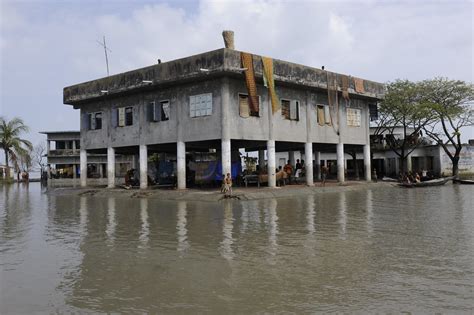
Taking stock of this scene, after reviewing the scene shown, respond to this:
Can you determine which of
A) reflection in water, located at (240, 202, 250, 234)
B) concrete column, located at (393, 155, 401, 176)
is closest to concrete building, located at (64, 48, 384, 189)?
reflection in water, located at (240, 202, 250, 234)

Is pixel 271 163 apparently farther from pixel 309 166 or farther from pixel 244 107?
pixel 309 166

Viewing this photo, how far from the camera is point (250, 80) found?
23.0m

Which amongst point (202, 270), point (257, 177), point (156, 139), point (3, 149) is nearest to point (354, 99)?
point (257, 177)

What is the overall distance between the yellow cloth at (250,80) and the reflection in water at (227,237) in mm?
8410

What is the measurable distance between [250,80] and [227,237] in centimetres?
1375

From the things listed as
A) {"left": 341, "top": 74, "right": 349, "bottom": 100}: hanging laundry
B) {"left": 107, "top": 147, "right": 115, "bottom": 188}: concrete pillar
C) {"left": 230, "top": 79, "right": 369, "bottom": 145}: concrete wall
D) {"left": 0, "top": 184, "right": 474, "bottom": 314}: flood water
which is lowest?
{"left": 0, "top": 184, "right": 474, "bottom": 314}: flood water

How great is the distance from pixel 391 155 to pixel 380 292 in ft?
143

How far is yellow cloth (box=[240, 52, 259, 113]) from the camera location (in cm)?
2272

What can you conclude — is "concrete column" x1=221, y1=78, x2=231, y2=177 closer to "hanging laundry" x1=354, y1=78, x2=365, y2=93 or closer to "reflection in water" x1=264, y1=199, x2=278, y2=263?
"reflection in water" x1=264, y1=199, x2=278, y2=263

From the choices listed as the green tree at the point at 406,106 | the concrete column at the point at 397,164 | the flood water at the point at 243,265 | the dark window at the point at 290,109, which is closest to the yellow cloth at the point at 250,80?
the dark window at the point at 290,109

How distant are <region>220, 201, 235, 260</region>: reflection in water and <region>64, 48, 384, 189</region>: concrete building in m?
7.76

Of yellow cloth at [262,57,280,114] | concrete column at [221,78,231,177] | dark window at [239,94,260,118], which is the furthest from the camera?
dark window at [239,94,260,118]

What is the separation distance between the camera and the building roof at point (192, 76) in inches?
883

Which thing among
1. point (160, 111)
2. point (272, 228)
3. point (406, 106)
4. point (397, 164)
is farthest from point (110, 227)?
point (397, 164)
